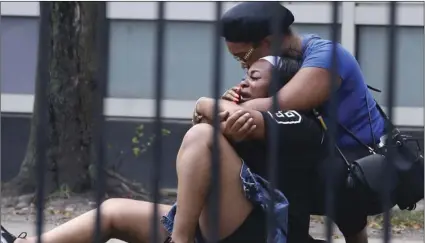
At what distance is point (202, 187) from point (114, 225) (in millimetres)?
648

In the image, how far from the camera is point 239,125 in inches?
129

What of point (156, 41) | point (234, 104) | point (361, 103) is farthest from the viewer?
point (361, 103)

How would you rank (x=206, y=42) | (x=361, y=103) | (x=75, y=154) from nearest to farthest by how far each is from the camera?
(x=361, y=103) → (x=75, y=154) → (x=206, y=42)

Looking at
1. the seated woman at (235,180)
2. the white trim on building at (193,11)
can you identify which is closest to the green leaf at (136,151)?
the white trim on building at (193,11)

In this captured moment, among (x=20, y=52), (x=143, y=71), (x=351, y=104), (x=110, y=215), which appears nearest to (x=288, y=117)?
(x=351, y=104)

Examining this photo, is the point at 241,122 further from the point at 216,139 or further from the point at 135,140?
the point at 135,140

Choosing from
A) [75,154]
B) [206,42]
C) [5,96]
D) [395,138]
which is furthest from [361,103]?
[5,96]

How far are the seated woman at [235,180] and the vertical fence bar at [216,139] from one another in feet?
0.53

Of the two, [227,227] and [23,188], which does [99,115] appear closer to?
[227,227]

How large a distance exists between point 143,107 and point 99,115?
260 inches

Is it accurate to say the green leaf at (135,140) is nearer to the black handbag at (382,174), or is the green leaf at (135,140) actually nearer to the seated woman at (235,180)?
the seated woman at (235,180)

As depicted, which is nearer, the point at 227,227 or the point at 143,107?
the point at 227,227

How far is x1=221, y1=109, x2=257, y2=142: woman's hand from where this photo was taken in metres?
3.24

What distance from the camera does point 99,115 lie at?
2924 mm
